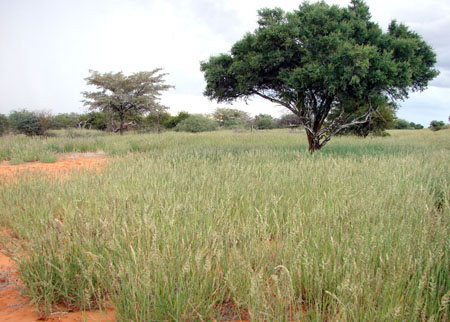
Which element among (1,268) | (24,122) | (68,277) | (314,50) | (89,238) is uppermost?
(314,50)

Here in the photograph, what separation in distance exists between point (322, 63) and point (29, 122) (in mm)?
27473

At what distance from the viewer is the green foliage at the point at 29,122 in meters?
27.6

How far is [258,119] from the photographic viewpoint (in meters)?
56.8

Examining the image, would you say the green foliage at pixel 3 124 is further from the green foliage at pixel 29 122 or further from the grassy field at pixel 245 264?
the grassy field at pixel 245 264

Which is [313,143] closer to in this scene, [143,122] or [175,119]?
[143,122]

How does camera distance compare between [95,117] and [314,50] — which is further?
[95,117]

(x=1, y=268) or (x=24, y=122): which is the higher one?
(x=24, y=122)

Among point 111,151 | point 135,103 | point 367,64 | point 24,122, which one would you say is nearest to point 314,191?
point 367,64

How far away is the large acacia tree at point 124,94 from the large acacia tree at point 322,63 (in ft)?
57.1

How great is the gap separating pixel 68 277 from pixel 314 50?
10.7 metres

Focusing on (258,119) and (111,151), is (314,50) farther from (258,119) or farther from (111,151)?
(258,119)

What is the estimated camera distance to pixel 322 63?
10.6 metres

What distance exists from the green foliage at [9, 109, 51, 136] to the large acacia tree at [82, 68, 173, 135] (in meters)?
4.30

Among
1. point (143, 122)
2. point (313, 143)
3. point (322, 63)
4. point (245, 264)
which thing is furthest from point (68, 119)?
point (245, 264)
